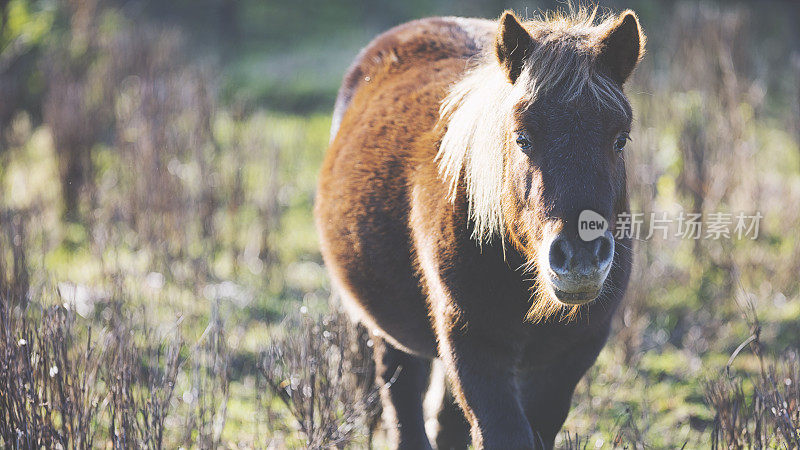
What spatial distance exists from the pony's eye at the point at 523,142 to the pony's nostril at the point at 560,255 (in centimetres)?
39

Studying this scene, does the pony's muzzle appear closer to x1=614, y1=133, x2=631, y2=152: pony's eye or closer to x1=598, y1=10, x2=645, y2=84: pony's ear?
x1=614, y1=133, x2=631, y2=152: pony's eye

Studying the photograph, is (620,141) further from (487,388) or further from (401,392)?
(401,392)

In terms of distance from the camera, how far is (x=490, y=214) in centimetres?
278

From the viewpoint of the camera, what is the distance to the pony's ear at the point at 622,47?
2645 mm

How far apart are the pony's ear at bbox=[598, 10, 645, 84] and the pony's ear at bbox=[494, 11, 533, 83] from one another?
0.90 feet

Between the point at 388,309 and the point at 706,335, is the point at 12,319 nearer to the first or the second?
the point at 388,309

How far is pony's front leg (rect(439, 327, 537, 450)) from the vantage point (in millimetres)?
2848

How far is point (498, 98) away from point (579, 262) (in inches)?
29.8

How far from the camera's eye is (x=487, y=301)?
290 centimetres

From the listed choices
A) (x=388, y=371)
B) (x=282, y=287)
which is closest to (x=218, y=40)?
(x=282, y=287)
